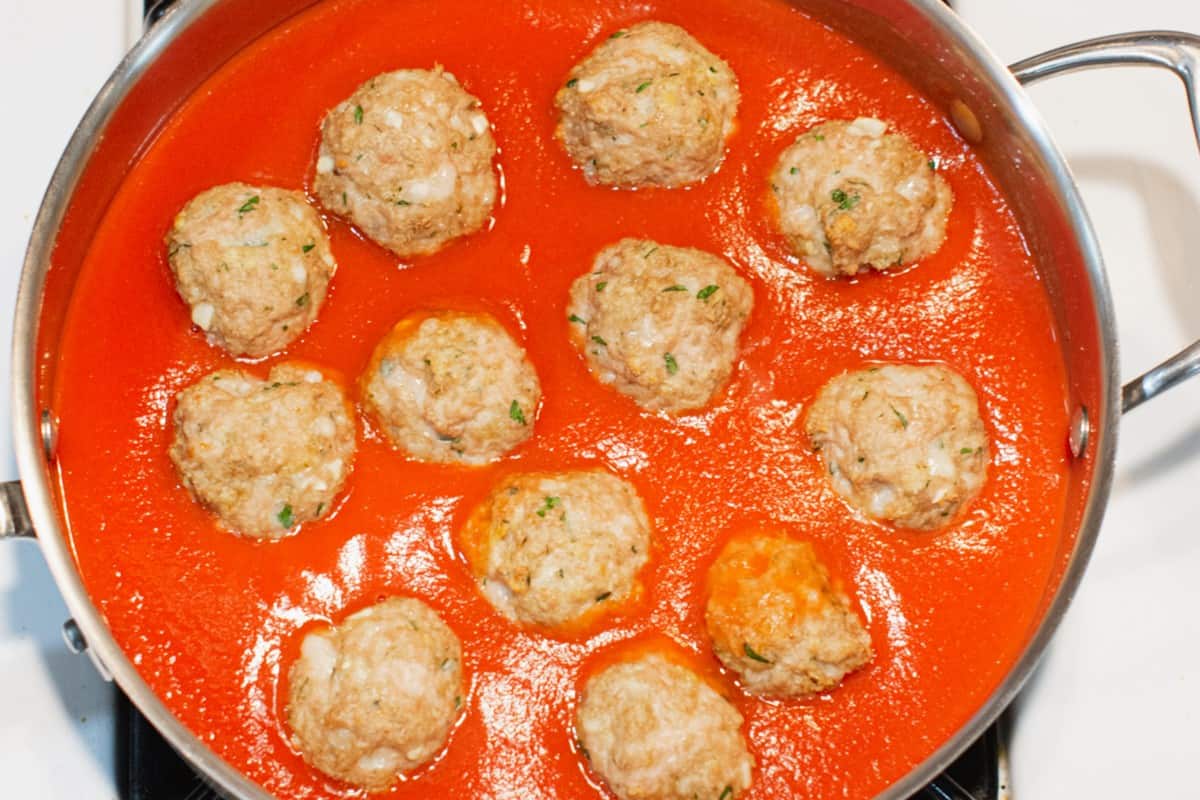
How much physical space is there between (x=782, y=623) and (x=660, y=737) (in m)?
0.45

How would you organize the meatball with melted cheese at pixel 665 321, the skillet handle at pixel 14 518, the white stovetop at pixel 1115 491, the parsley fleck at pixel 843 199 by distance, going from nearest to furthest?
the skillet handle at pixel 14 518 → the meatball with melted cheese at pixel 665 321 → the parsley fleck at pixel 843 199 → the white stovetop at pixel 1115 491

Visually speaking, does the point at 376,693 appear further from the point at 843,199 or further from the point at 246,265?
the point at 843,199

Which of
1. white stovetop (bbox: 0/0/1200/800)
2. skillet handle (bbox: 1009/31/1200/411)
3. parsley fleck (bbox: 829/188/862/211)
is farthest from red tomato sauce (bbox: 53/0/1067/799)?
white stovetop (bbox: 0/0/1200/800)

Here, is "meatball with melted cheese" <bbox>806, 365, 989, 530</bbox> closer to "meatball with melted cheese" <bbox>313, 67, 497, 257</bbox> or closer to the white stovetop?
the white stovetop

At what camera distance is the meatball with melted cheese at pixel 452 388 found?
3.74m

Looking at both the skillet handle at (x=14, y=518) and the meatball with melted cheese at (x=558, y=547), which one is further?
the meatball with melted cheese at (x=558, y=547)

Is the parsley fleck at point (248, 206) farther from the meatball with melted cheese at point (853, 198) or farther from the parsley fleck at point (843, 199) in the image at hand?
the parsley fleck at point (843, 199)

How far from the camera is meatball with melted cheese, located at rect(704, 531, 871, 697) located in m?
3.69

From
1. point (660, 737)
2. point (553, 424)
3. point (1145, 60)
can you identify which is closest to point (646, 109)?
point (553, 424)

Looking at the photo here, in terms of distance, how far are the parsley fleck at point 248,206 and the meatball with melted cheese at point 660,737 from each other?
5.32 ft

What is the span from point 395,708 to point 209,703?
22.3 inches

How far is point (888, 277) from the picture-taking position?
160 inches

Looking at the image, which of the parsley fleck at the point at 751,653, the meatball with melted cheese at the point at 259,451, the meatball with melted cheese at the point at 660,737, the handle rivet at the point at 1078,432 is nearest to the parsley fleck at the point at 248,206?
the meatball with melted cheese at the point at 259,451

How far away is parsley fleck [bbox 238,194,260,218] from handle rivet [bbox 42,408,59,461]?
30.7 inches
